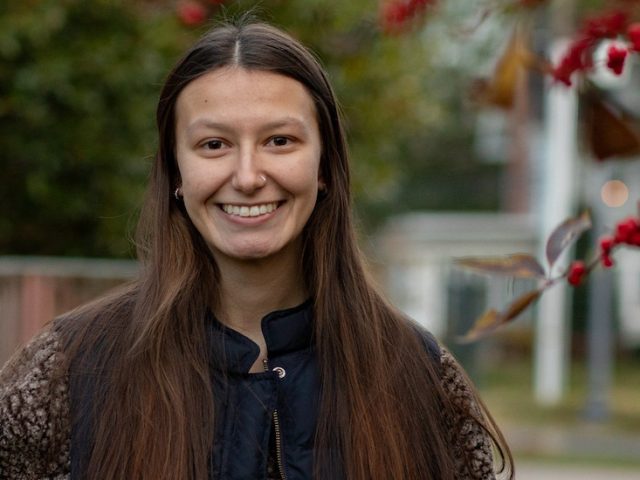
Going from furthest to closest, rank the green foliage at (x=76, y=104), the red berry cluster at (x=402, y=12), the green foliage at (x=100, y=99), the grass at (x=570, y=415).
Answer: the grass at (x=570, y=415)
the green foliage at (x=76, y=104)
the green foliage at (x=100, y=99)
the red berry cluster at (x=402, y=12)

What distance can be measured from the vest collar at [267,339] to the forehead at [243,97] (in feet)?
1.29

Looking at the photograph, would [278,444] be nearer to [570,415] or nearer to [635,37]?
Result: [635,37]

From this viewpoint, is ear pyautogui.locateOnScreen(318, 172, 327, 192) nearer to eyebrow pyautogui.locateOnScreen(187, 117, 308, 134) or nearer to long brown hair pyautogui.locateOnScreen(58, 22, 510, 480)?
long brown hair pyautogui.locateOnScreen(58, 22, 510, 480)

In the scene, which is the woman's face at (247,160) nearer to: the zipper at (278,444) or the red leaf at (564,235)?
the zipper at (278,444)

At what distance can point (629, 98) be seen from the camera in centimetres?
2886

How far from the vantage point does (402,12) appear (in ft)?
12.7

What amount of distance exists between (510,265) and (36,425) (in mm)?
967

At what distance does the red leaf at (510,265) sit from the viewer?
115 inches

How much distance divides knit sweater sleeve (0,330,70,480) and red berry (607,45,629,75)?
3.88 ft

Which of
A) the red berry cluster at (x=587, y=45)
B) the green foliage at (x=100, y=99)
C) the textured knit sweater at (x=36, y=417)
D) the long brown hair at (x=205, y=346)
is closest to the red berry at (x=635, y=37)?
the red berry cluster at (x=587, y=45)

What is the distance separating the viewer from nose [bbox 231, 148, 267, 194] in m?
2.81

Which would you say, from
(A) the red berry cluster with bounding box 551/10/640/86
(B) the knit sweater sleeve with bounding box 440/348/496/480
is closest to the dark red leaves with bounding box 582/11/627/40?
(A) the red berry cluster with bounding box 551/10/640/86

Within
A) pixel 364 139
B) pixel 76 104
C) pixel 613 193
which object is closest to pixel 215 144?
pixel 76 104

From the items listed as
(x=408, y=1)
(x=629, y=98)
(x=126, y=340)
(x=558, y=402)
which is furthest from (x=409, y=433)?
(x=629, y=98)
